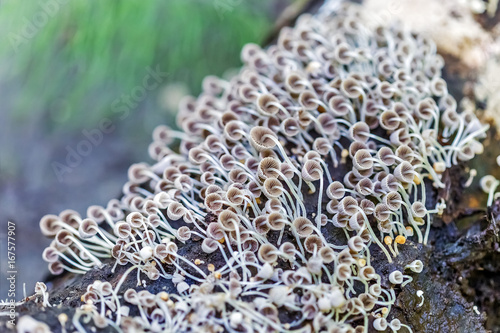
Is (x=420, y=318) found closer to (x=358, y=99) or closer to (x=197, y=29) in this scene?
(x=358, y=99)

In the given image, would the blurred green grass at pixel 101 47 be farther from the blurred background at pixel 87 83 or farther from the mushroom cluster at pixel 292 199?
the mushroom cluster at pixel 292 199

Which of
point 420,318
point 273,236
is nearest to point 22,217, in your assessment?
point 273,236

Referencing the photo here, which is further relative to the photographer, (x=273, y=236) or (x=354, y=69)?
(x=354, y=69)

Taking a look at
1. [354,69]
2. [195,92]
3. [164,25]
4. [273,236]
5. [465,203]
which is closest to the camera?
[273,236]

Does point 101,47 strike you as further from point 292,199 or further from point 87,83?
point 292,199

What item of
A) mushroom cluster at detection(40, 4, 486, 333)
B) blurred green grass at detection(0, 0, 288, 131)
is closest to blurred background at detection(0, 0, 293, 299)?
blurred green grass at detection(0, 0, 288, 131)

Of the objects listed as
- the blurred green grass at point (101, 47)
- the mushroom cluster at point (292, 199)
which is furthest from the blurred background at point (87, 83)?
the mushroom cluster at point (292, 199)

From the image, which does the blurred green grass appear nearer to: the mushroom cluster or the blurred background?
the blurred background
